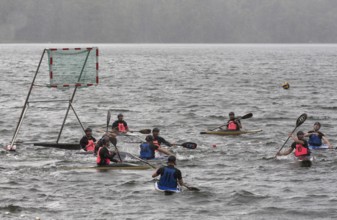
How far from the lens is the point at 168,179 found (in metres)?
30.2

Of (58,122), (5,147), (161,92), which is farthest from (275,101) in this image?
(5,147)

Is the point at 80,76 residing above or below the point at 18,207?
above

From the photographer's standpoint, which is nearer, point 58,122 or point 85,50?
A: point 85,50

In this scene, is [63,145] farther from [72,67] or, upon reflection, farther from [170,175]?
[170,175]

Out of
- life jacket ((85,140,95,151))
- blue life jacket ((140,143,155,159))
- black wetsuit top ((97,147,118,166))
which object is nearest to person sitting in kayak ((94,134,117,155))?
black wetsuit top ((97,147,118,166))

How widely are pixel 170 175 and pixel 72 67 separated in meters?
10.8

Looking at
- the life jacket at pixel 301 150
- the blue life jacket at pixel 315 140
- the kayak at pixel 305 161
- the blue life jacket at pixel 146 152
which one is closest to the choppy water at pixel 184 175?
the kayak at pixel 305 161

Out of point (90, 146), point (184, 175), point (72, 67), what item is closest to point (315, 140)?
point (184, 175)

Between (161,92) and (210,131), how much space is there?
4052 centimetres

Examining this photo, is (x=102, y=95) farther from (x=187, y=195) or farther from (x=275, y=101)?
(x=187, y=195)

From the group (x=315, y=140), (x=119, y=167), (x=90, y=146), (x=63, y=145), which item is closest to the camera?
(x=119, y=167)

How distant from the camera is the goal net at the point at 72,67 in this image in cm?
3716

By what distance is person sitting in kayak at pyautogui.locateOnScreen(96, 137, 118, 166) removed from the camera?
34.2 meters

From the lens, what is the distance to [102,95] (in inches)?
3337
